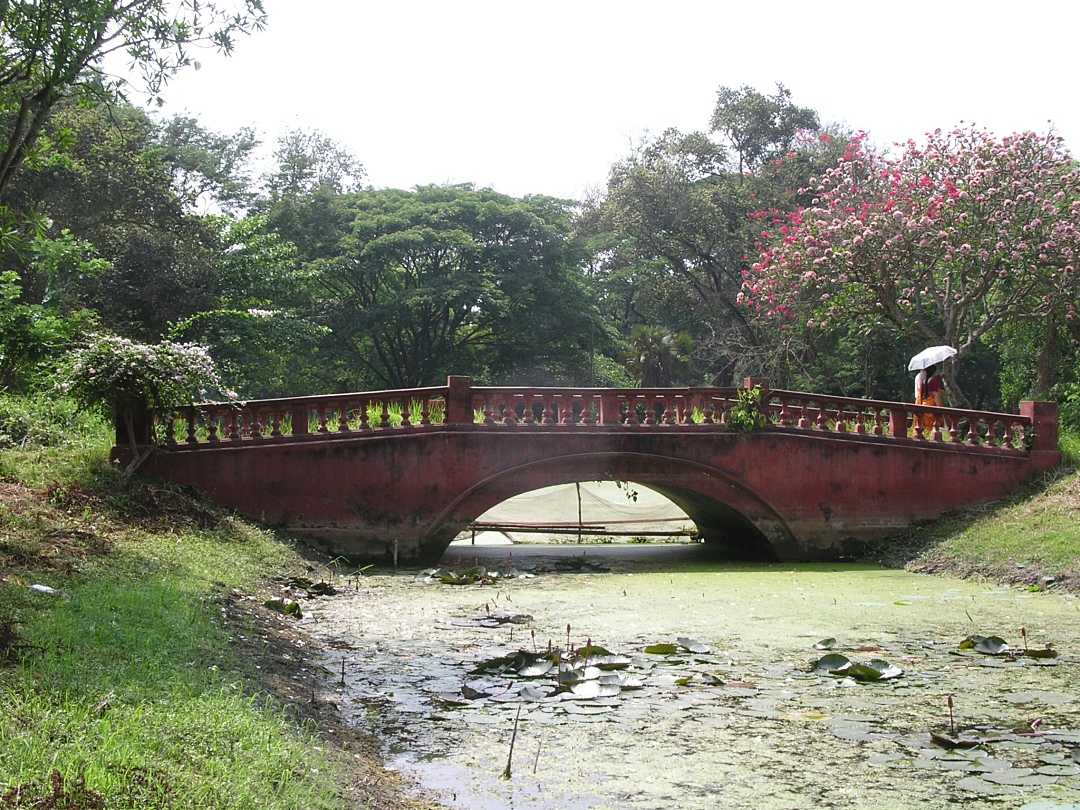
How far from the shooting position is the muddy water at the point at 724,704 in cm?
503

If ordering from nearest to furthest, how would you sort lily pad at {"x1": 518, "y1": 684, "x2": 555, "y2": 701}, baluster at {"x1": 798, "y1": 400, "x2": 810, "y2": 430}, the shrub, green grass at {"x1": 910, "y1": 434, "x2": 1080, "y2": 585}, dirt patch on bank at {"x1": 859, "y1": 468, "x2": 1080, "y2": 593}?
lily pad at {"x1": 518, "y1": 684, "x2": 555, "y2": 701} → dirt patch on bank at {"x1": 859, "y1": 468, "x2": 1080, "y2": 593} → green grass at {"x1": 910, "y1": 434, "x2": 1080, "y2": 585} → the shrub → baluster at {"x1": 798, "y1": 400, "x2": 810, "y2": 430}

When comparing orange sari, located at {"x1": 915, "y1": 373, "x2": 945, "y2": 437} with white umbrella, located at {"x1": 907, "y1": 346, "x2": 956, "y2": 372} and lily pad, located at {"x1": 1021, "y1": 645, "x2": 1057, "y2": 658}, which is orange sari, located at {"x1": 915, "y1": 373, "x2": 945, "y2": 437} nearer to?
white umbrella, located at {"x1": 907, "y1": 346, "x2": 956, "y2": 372}

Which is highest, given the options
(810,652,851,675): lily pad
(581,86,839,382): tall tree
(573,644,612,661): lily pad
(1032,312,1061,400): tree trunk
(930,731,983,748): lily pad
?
(581,86,839,382): tall tree

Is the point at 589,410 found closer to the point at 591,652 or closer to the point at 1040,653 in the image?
the point at 591,652

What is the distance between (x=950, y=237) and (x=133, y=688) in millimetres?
16328

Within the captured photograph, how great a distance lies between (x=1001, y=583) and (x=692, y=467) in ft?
14.2

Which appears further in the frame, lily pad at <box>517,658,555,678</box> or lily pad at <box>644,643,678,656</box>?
lily pad at <box>644,643,678,656</box>

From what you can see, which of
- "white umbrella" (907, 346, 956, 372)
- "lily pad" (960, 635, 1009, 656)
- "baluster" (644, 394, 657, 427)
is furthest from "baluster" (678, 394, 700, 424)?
"lily pad" (960, 635, 1009, 656)

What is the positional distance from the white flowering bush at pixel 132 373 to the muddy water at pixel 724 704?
11.0ft

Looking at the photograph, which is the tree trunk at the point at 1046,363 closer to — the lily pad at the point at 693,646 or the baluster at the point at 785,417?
the baluster at the point at 785,417

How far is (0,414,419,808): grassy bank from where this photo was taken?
3.79 m

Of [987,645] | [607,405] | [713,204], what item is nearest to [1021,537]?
[607,405]

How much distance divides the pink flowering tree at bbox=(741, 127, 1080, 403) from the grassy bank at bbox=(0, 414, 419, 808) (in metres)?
12.8

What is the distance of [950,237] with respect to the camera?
18109 millimetres
